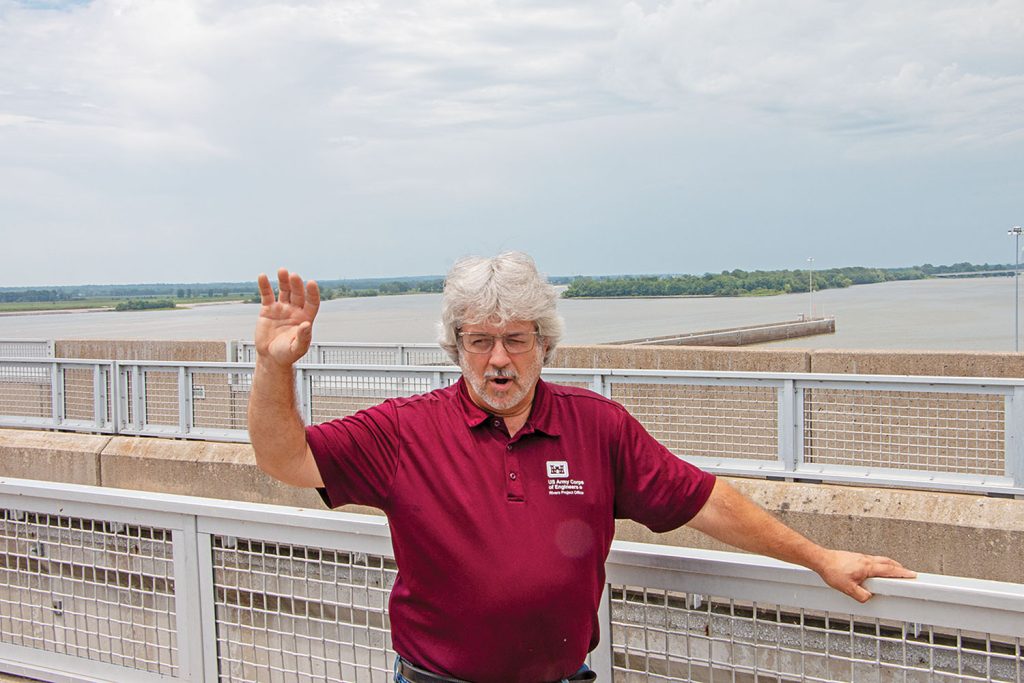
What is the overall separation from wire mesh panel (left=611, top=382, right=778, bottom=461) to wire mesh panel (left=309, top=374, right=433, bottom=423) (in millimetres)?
2003

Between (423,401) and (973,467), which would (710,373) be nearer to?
(973,467)

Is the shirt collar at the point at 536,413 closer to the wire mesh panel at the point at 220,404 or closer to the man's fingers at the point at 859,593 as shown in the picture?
the man's fingers at the point at 859,593

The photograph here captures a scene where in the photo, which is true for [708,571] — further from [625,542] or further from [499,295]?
[499,295]

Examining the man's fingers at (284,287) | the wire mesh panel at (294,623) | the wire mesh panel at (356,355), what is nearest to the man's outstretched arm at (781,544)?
the wire mesh panel at (294,623)

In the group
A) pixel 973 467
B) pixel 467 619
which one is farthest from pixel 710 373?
pixel 467 619

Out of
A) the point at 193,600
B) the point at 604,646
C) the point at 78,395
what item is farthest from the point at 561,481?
the point at 78,395

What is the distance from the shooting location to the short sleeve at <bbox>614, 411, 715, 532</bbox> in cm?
300

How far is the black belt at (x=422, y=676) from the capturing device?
2867 mm

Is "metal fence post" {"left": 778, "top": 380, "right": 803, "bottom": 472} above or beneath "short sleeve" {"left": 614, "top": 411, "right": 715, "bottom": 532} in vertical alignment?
beneath

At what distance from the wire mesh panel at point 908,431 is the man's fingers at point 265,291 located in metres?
6.89

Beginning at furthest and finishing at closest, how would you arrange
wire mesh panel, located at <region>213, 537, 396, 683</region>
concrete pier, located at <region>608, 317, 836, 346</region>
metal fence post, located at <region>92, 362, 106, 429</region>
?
concrete pier, located at <region>608, 317, 836, 346</region>, metal fence post, located at <region>92, 362, 106, 429</region>, wire mesh panel, located at <region>213, 537, 396, 683</region>

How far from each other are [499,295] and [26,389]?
12689 millimetres

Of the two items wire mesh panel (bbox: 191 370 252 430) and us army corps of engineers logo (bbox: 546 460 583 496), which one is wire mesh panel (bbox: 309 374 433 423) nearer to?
wire mesh panel (bbox: 191 370 252 430)

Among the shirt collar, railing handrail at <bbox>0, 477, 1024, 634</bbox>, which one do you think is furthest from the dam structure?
the shirt collar
